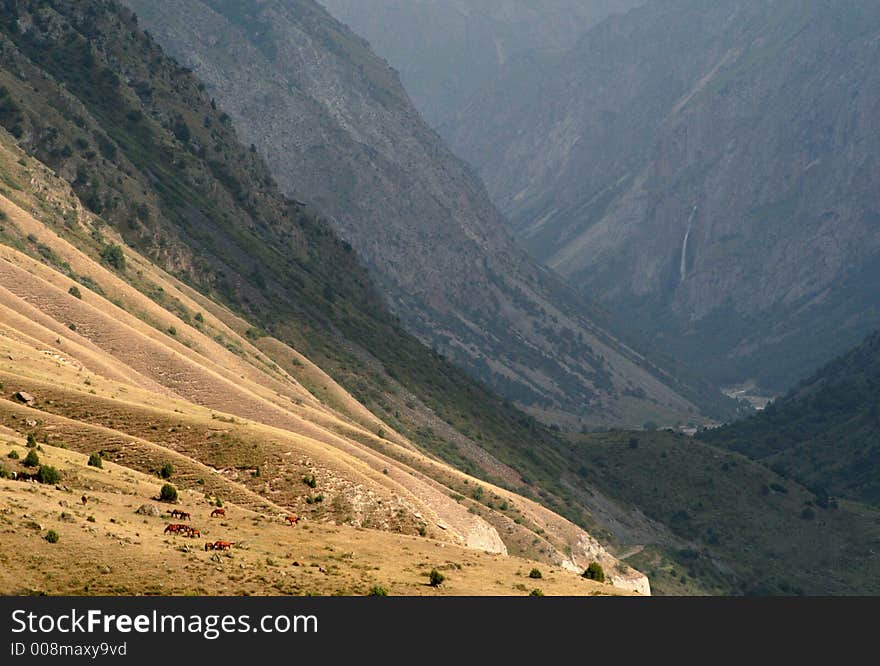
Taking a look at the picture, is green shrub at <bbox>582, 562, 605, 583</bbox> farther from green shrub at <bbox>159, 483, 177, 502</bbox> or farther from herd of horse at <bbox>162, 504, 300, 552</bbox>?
green shrub at <bbox>159, 483, 177, 502</bbox>

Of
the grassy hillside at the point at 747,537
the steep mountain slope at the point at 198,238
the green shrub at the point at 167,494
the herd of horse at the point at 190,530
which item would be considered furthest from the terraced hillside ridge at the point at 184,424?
the grassy hillside at the point at 747,537

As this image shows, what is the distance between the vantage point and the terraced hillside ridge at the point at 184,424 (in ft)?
222

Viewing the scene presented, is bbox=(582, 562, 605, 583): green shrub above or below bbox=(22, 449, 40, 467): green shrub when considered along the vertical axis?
below

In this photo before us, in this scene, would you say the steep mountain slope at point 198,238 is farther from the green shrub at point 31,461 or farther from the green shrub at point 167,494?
the green shrub at point 31,461

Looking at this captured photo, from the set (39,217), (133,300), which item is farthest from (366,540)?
(39,217)

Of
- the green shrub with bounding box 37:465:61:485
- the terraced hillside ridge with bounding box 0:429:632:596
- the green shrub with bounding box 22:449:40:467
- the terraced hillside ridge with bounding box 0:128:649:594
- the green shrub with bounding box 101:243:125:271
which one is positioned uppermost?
the green shrub with bounding box 101:243:125:271

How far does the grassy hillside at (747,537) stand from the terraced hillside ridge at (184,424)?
2670 cm

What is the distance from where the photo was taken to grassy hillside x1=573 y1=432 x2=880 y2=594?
167 m

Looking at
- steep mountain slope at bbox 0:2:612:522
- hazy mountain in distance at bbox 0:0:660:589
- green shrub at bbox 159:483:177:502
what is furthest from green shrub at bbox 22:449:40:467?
steep mountain slope at bbox 0:2:612:522

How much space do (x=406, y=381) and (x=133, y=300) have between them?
191 ft

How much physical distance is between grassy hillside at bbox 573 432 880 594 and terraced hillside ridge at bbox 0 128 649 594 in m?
26.7

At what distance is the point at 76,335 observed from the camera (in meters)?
108

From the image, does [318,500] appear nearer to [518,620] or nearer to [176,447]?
[176,447]

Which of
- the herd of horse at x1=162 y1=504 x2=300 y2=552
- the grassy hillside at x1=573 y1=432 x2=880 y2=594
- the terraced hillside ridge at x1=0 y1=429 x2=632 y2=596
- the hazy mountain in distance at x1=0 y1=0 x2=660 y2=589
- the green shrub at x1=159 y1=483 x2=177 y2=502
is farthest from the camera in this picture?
the grassy hillside at x1=573 y1=432 x2=880 y2=594
